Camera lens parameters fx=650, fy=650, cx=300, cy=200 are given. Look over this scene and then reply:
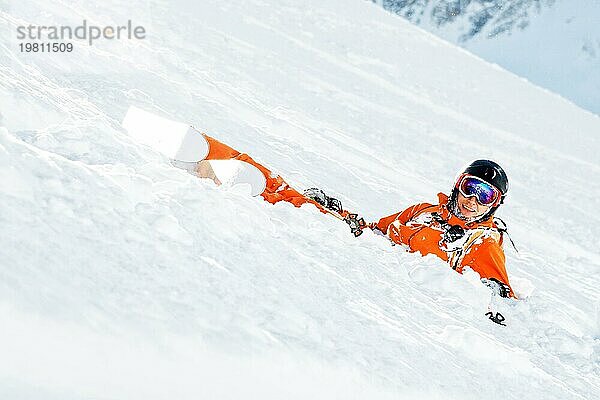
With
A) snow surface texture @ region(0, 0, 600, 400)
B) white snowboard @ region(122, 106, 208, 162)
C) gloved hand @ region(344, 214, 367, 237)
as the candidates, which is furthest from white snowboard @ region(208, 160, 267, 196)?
gloved hand @ region(344, 214, 367, 237)

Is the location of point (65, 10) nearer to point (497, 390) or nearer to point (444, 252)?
point (444, 252)

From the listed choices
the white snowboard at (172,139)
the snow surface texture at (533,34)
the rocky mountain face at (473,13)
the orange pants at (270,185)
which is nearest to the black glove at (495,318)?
the orange pants at (270,185)

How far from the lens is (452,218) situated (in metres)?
3.88

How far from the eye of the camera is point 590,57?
303 ft

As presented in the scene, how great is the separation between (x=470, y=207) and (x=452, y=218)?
0.13 m

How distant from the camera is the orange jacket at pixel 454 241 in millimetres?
3467

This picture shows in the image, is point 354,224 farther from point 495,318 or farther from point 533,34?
point 533,34

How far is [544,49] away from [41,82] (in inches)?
3756

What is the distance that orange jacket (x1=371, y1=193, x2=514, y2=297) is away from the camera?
3.47 m

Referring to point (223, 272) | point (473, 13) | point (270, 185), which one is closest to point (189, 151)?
point (270, 185)

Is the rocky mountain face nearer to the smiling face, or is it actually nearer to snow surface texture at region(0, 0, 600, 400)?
snow surface texture at region(0, 0, 600, 400)

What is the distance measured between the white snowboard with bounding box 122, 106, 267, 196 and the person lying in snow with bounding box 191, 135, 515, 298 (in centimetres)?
4

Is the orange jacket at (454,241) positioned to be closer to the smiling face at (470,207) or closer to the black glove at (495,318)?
the smiling face at (470,207)

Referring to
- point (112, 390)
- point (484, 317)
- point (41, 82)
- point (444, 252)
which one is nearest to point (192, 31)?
point (41, 82)
